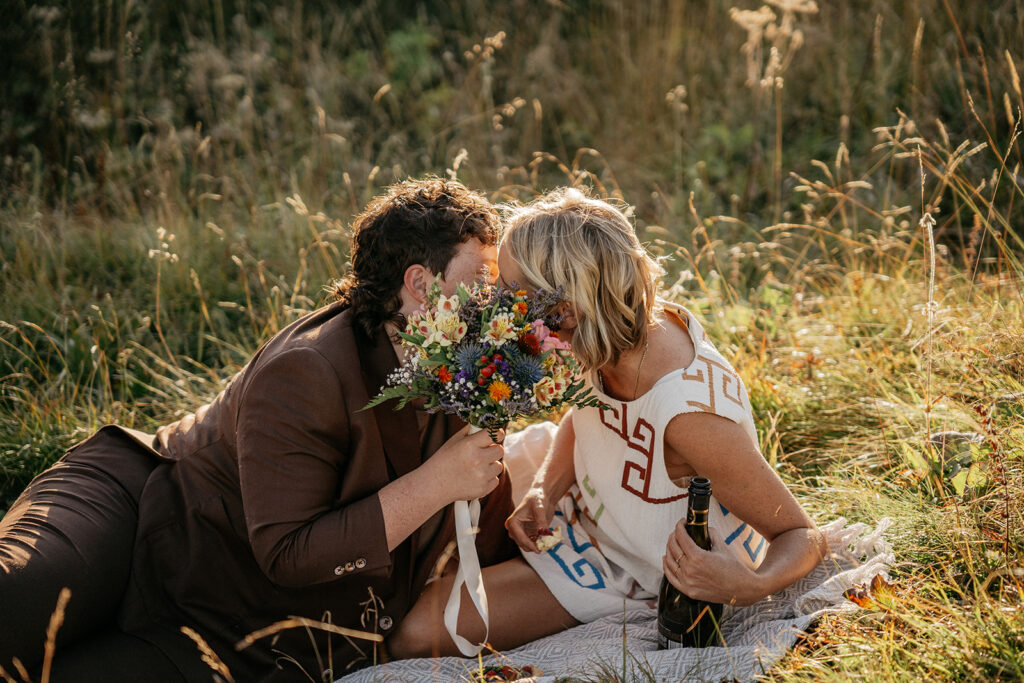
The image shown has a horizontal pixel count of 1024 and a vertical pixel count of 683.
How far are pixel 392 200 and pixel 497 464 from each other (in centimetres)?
100

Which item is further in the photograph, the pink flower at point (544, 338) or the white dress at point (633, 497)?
the white dress at point (633, 497)

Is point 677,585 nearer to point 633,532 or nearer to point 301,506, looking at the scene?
point 633,532

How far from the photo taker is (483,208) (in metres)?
3.01

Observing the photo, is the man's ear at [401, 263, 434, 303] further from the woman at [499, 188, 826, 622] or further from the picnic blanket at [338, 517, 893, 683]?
the picnic blanket at [338, 517, 893, 683]

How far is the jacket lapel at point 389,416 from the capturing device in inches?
112

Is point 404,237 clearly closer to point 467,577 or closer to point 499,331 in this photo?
point 499,331

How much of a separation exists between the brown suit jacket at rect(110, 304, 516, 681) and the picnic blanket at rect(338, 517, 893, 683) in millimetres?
270

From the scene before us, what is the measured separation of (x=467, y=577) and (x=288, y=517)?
25.5 inches

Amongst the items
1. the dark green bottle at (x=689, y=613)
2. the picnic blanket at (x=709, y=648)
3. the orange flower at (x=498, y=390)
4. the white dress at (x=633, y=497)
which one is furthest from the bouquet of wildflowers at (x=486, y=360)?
the picnic blanket at (x=709, y=648)

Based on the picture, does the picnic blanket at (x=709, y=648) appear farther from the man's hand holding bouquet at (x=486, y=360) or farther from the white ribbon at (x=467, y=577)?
the man's hand holding bouquet at (x=486, y=360)

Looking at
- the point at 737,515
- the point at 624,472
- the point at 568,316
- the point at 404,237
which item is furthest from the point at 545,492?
the point at 404,237

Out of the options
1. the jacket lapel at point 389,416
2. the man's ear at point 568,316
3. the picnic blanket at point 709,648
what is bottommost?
the picnic blanket at point 709,648

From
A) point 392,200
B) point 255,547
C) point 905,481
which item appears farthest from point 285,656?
point 905,481

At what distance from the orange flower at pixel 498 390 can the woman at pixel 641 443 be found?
46 centimetres
